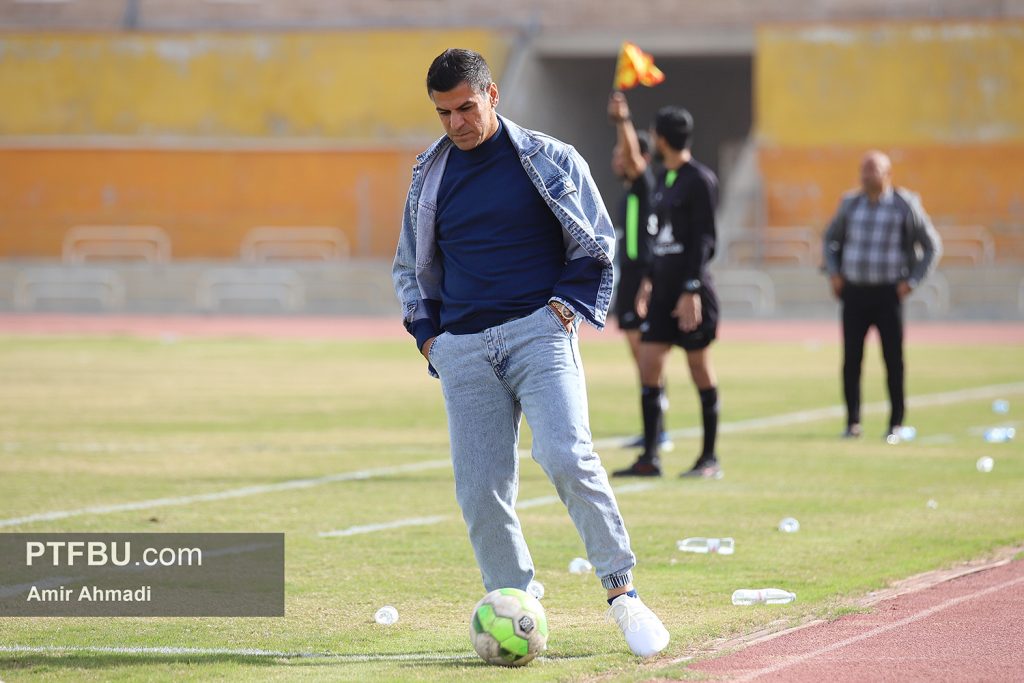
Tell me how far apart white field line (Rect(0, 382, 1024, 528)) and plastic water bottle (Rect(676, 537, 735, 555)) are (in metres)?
3.17

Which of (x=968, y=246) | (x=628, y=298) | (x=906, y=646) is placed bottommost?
(x=906, y=646)

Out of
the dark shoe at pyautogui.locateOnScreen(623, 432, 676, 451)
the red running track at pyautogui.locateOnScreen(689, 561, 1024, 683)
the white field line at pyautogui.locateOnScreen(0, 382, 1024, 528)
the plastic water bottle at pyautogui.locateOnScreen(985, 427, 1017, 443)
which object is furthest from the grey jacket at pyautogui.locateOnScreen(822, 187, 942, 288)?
the red running track at pyautogui.locateOnScreen(689, 561, 1024, 683)

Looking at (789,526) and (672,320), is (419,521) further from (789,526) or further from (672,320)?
(672,320)

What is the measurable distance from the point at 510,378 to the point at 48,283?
33864 mm

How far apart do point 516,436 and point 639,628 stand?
87cm

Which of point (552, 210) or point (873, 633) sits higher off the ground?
point (552, 210)

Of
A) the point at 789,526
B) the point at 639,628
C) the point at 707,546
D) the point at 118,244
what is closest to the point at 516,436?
the point at 639,628

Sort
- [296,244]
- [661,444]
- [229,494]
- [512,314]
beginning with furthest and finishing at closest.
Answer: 1. [296,244]
2. [661,444]
3. [229,494]
4. [512,314]

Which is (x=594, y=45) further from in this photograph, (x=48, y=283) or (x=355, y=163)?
(x=48, y=283)

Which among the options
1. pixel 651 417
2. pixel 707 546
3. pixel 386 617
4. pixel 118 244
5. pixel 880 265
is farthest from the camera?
pixel 118 244

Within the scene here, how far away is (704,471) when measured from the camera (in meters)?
12.0

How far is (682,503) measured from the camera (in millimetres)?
10766

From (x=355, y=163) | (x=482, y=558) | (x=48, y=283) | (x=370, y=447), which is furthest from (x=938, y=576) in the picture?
(x=355, y=163)

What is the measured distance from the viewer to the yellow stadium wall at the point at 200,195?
43.0 meters
